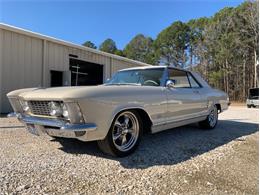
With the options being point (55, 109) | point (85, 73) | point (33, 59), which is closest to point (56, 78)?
point (33, 59)

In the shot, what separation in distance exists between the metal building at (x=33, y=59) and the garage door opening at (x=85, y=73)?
1.32 feet

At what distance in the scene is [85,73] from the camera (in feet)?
53.2

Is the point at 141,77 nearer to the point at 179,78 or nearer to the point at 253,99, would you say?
the point at 179,78

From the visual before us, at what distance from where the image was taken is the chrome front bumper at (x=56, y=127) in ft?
10.1

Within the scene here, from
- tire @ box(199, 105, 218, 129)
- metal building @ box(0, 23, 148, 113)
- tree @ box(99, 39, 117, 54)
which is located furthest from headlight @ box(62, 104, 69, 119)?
tree @ box(99, 39, 117, 54)

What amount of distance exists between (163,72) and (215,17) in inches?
1214

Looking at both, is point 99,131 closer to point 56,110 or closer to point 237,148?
point 56,110

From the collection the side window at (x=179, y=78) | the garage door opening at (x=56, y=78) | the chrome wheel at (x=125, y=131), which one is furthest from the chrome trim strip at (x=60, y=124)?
the garage door opening at (x=56, y=78)

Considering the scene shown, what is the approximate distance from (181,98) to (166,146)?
3.39 ft

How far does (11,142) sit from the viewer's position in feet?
14.9

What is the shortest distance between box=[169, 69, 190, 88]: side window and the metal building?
716 cm

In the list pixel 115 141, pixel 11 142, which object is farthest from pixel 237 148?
pixel 11 142

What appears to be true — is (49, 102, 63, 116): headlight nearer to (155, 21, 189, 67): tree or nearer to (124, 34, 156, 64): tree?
(155, 21, 189, 67): tree

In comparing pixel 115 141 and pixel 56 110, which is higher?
pixel 56 110
